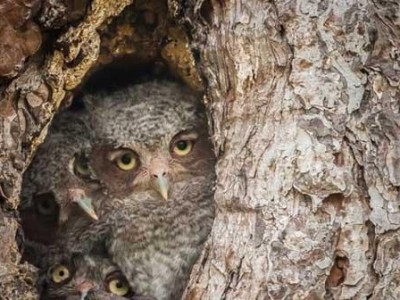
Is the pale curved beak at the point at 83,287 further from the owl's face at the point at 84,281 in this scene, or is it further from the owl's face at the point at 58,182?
the owl's face at the point at 58,182

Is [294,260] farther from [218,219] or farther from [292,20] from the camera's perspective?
[292,20]

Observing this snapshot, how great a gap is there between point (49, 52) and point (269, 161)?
736 mm

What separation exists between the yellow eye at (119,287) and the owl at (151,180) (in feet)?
0.13

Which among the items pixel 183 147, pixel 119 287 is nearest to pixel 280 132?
pixel 183 147

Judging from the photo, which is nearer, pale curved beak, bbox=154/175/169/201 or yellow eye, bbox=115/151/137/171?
pale curved beak, bbox=154/175/169/201

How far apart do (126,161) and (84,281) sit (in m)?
0.49

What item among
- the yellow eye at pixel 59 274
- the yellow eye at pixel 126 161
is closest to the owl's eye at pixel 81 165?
the yellow eye at pixel 126 161

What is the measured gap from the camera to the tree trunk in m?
2.28

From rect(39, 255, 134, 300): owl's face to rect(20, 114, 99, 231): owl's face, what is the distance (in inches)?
6.7

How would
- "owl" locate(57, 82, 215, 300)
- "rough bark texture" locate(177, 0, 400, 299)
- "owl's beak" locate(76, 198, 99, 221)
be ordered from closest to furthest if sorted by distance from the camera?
1. "rough bark texture" locate(177, 0, 400, 299)
2. "owl's beak" locate(76, 198, 99, 221)
3. "owl" locate(57, 82, 215, 300)

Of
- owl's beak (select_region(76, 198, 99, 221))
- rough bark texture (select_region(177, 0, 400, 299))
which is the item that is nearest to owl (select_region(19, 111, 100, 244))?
owl's beak (select_region(76, 198, 99, 221))

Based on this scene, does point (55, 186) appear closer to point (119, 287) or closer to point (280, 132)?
point (119, 287)

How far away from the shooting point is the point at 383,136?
2.37 meters

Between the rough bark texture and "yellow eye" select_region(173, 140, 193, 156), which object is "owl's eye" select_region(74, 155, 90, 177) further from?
the rough bark texture
